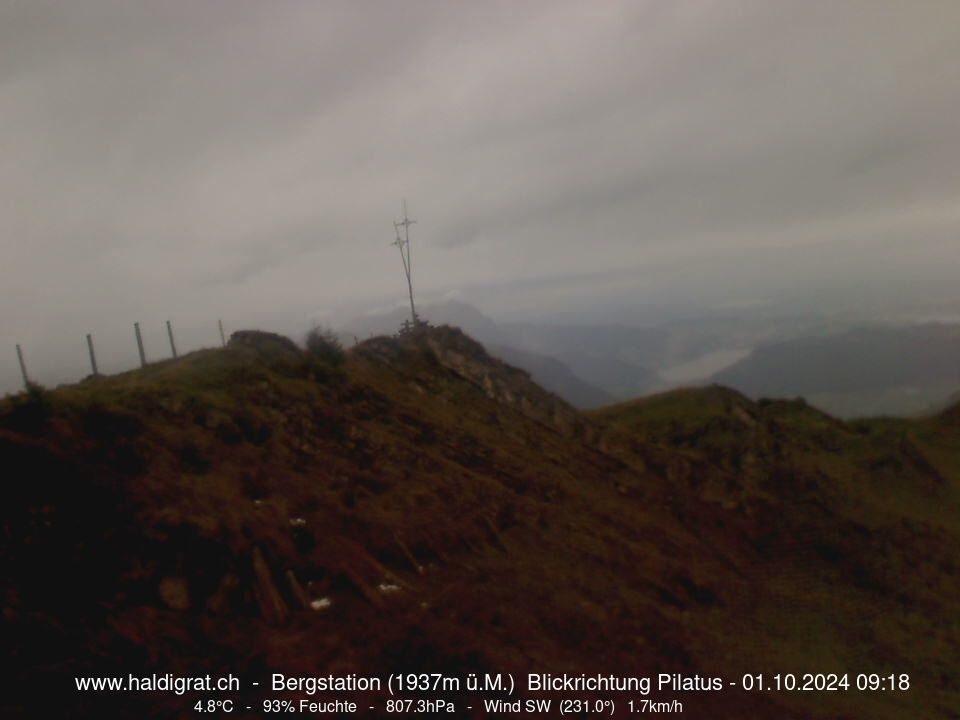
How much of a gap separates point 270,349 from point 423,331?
7321 mm

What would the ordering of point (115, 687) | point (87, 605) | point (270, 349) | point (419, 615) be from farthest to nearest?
point (270, 349) < point (419, 615) < point (87, 605) < point (115, 687)

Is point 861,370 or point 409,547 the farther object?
point 861,370

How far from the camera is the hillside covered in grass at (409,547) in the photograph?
7.27m

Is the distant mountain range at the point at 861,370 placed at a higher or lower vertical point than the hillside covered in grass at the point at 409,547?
lower

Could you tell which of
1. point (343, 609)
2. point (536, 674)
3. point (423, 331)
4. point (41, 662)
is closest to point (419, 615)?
point (343, 609)

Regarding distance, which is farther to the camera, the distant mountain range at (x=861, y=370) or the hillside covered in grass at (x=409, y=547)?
the distant mountain range at (x=861, y=370)

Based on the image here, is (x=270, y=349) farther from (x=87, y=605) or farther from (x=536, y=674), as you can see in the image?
(x=536, y=674)

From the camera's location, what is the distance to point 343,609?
8227 millimetres

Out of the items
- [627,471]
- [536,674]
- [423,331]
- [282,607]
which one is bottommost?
[627,471]

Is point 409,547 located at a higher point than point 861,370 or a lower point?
higher

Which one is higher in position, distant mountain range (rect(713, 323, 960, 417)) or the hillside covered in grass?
the hillside covered in grass

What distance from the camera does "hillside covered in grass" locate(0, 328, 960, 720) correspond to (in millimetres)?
7273

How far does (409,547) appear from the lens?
1039 centimetres

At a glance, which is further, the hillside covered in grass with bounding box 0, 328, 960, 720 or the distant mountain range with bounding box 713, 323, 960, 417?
the distant mountain range with bounding box 713, 323, 960, 417
